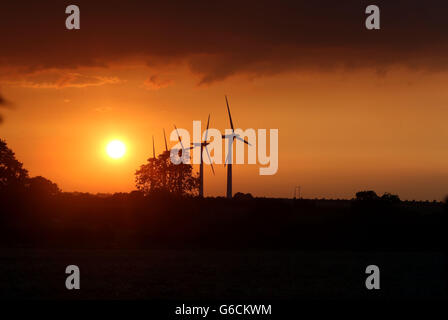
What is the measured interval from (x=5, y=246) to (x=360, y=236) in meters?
41.7

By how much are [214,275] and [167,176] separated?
12492 cm

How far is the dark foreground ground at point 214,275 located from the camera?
3042cm

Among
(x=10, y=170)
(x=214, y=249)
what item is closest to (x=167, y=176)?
(x=10, y=170)

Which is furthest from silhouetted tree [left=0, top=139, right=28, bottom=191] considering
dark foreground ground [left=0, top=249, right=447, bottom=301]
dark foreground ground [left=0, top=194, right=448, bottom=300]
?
dark foreground ground [left=0, top=249, right=447, bottom=301]

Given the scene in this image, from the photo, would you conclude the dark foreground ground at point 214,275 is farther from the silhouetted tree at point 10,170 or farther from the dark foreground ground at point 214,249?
the silhouetted tree at point 10,170

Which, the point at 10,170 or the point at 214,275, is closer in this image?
the point at 214,275

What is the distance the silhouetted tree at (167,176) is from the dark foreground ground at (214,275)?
103881mm

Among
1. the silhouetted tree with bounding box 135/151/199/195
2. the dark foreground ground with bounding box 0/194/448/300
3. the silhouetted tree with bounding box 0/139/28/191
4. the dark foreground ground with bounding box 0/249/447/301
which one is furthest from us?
the silhouetted tree with bounding box 135/151/199/195

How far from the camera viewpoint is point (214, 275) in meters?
38.5

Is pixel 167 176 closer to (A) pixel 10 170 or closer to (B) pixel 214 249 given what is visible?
(A) pixel 10 170

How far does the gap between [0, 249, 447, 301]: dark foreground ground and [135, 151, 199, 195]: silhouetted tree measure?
104 meters

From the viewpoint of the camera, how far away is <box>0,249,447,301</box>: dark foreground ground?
3042 centimetres

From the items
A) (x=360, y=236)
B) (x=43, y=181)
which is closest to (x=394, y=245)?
(x=360, y=236)

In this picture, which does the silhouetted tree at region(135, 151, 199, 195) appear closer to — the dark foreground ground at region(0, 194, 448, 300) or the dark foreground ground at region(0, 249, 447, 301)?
the dark foreground ground at region(0, 194, 448, 300)
